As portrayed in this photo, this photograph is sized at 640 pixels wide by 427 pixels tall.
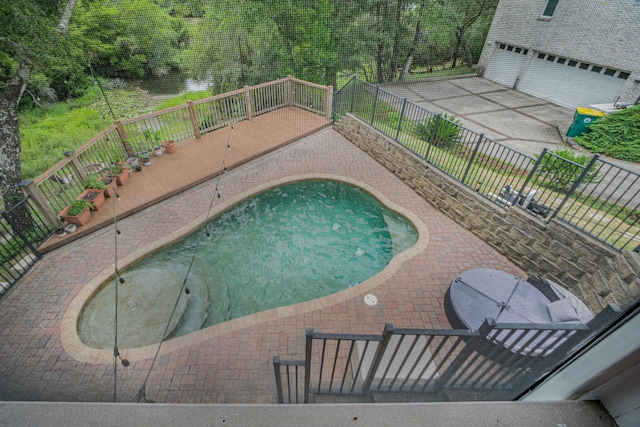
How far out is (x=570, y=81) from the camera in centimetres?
928

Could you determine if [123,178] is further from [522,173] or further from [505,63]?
[505,63]

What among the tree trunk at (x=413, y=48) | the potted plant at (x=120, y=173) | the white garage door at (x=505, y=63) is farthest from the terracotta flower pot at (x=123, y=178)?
the white garage door at (x=505, y=63)

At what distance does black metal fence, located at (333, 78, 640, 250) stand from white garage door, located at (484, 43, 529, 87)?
266 inches

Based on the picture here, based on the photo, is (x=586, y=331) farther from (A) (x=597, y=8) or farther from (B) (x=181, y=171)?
(A) (x=597, y=8)

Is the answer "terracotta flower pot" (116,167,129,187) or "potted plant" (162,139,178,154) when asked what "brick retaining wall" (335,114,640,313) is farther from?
"terracotta flower pot" (116,167,129,187)

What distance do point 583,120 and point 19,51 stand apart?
1186cm

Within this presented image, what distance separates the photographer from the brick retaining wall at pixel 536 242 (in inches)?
120

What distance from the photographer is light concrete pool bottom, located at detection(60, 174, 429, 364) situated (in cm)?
304

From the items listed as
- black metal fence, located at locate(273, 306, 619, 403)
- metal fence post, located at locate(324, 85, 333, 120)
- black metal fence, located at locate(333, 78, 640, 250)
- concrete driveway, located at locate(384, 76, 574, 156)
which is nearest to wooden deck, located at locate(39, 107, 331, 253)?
metal fence post, located at locate(324, 85, 333, 120)

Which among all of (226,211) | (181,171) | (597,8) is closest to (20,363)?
(226,211)

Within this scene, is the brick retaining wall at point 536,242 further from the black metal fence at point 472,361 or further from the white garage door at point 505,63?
the white garage door at point 505,63

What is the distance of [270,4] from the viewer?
8.26 meters

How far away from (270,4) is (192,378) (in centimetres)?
955

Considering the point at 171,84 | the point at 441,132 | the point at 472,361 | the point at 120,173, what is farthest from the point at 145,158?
the point at 171,84
